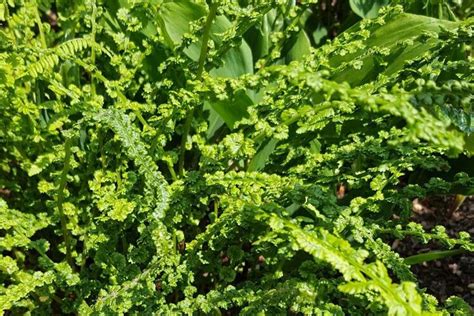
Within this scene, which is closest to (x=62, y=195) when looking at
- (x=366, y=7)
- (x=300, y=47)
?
(x=300, y=47)

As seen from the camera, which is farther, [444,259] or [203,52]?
[444,259]

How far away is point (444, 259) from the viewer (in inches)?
63.6

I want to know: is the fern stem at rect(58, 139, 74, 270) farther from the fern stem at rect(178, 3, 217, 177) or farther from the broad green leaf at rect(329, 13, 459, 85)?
the broad green leaf at rect(329, 13, 459, 85)

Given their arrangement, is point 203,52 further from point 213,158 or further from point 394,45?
point 394,45

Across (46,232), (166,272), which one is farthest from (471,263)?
(46,232)

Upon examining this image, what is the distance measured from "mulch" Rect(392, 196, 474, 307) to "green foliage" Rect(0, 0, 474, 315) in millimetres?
255

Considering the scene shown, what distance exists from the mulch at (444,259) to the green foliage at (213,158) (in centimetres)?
26

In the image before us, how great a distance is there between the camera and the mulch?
155 cm

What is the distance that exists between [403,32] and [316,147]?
29cm

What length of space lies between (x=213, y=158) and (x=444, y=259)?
79 cm

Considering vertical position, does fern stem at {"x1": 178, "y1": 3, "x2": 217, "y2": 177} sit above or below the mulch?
above

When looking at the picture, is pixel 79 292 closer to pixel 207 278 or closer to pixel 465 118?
pixel 207 278

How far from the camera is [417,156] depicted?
1.04 m

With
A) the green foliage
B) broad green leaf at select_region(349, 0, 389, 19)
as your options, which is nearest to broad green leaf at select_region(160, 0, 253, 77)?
the green foliage
